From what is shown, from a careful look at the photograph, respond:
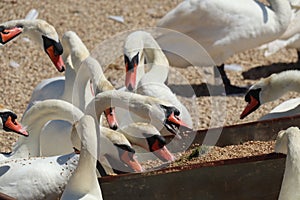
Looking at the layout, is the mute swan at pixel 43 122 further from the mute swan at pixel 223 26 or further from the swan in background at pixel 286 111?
the mute swan at pixel 223 26

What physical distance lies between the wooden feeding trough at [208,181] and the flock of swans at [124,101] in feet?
0.91

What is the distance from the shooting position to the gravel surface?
866 centimetres

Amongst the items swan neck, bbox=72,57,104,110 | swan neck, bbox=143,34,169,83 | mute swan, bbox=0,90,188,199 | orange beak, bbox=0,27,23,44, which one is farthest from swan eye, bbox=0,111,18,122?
swan neck, bbox=143,34,169,83

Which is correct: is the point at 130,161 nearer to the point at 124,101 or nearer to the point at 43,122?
the point at 124,101

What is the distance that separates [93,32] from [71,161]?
→ 14.6 ft

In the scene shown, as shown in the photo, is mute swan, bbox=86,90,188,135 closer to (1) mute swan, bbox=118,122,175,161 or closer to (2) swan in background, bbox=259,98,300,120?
(1) mute swan, bbox=118,122,175,161

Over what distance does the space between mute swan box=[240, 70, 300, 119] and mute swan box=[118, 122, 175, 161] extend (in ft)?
4.33

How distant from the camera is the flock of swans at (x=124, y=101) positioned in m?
5.89

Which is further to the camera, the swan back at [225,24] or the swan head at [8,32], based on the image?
the swan back at [225,24]

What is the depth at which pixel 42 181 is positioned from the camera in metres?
5.91

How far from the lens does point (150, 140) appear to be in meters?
6.42

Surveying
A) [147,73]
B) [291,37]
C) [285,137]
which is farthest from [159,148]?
[291,37]

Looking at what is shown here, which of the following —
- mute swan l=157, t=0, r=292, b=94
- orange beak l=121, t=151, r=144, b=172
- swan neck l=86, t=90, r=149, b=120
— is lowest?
mute swan l=157, t=0, r=292, b=94

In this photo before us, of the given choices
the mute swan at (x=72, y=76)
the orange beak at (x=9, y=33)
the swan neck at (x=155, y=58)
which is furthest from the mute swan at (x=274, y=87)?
the orange beak at (x=9, y=33)
